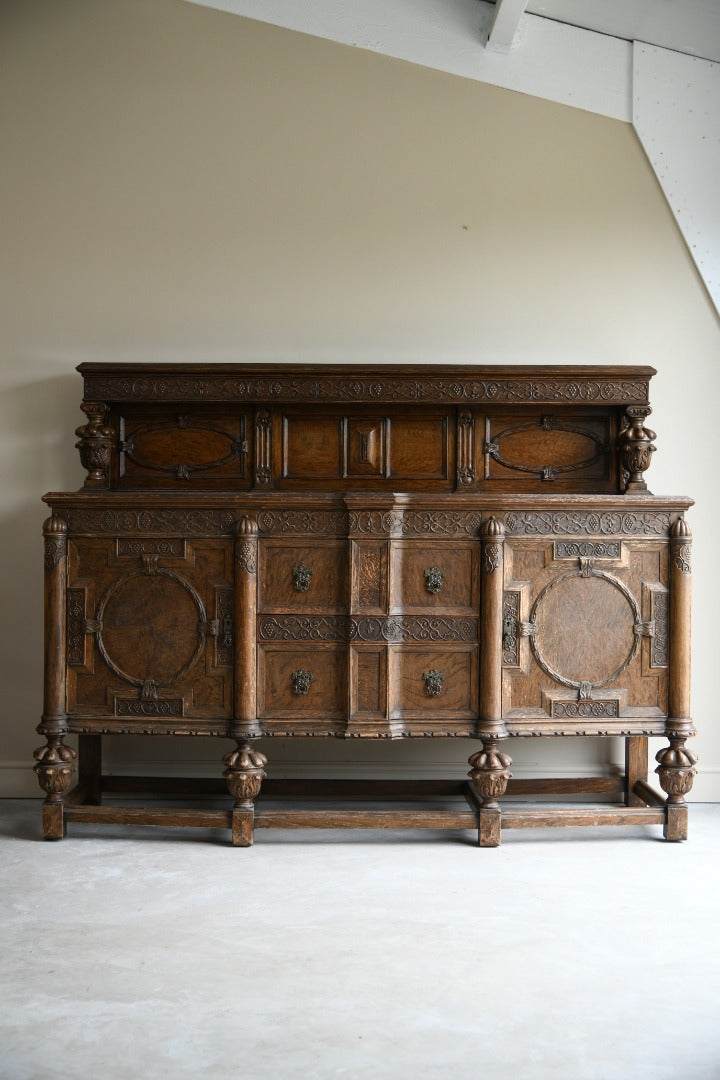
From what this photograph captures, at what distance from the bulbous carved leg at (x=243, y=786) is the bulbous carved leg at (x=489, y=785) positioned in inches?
30.9

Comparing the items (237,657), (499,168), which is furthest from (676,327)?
(237,657)

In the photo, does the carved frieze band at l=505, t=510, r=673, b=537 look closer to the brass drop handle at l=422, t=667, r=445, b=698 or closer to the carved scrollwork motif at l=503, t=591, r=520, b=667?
the carved scrollwork motif at l=503, t=591, r=520, b=667

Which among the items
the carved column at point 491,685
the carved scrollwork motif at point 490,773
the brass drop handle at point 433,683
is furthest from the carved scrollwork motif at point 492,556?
the carved scrollwork motif at point 490,773

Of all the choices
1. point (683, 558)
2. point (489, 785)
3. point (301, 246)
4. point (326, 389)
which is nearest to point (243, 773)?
point (489, 785)

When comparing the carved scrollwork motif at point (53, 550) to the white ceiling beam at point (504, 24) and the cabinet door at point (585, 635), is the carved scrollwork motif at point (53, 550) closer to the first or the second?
the cabinet door at point (585, 635)

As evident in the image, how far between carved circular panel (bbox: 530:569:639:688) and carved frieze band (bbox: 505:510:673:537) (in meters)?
0.15

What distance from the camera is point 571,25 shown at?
4.25 metres

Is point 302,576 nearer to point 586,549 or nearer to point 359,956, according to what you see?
point 586,549

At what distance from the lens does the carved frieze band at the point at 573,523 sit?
3.64 m

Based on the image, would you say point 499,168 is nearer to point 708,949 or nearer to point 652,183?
point 652,183

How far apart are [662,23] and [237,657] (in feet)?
10.2

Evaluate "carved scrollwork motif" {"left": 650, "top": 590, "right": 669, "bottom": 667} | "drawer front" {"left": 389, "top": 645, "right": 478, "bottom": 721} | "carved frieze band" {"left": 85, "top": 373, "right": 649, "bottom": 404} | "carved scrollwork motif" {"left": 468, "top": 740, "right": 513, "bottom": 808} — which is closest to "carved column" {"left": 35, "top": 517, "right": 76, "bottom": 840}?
"carved frieze band" {"left": 85, "top": 373, "right": 649, "bottom": 404}

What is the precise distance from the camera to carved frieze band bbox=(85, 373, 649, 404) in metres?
4.06

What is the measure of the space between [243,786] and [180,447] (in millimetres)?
1442
